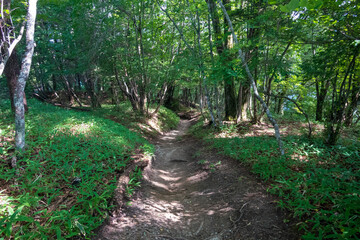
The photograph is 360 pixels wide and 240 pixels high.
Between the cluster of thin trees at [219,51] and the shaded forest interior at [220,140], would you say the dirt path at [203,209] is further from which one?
the cluster of thin trees at [219,51]

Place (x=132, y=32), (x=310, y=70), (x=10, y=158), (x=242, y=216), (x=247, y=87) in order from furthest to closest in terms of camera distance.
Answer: (x=132, y=32)
(x=247, y=87)
(x=310, y=70)
(x=10, y=158)
(x=242, y=216)

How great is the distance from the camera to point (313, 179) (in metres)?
3.31

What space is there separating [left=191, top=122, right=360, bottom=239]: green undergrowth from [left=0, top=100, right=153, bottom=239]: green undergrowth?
10.9 ft

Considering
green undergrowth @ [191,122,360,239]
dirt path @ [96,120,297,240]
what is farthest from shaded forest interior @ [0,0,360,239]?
dirt path @ [96,120,297,240]

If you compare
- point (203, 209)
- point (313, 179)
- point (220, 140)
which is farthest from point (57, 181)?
point (220, 140)

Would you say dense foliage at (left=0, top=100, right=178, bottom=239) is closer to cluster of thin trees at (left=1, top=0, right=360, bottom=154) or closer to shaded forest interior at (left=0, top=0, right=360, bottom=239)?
shaded forest interior at (left=0, top=0, right=360, bottom=239)

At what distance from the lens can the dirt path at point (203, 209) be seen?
289 centimetres

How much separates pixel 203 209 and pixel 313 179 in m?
2.26

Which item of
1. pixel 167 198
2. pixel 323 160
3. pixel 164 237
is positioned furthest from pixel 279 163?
pixel 164 237

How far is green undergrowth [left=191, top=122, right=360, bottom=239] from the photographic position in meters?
2.31

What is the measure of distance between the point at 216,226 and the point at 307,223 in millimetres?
1446

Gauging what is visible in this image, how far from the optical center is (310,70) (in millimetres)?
5477

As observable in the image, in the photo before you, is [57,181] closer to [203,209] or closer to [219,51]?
[203,209]

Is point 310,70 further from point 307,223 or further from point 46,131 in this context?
point 46,131
